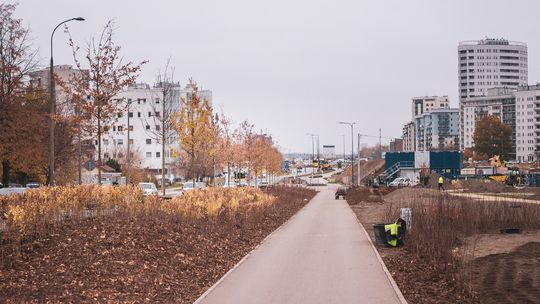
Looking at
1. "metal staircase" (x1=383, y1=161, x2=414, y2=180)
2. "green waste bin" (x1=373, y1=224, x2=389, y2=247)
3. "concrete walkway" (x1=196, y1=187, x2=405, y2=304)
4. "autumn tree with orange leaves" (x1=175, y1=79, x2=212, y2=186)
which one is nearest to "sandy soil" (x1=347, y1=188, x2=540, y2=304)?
"concrete walkway" (x1=196, y1=187, x2=405, y2=304)

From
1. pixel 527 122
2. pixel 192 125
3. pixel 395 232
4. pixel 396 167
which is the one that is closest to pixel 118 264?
pixel 395 232

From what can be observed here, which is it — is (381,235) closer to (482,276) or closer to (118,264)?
(482,276)

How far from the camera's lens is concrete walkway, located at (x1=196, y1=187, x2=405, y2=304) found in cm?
1185

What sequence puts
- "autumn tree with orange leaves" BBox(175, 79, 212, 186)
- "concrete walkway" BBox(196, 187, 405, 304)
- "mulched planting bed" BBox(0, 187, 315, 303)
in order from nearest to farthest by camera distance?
"mulched planting bed" BBox(0, 187, 315, 303), "concrete walkway" BBox(196, 187, 405, 304), "autumn tree with orange leaves" BBox(175, 79, 212, 186)

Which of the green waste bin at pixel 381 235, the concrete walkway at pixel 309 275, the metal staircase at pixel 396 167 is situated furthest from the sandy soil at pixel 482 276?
the metal staircase at pixel 396 167

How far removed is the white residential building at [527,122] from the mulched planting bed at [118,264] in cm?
16931

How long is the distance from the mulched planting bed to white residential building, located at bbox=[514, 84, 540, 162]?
555 feet

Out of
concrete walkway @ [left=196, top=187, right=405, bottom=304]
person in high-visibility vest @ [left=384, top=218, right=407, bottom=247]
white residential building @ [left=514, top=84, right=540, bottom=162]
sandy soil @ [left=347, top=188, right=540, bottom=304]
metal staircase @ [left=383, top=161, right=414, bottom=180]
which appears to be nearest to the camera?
sandy soil @ [left=347, top=188, right=540, bottom=304]

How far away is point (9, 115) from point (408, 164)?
70.0 metres

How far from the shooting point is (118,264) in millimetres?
12953

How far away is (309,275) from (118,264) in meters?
4.19

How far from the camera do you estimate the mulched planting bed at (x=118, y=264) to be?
10902 mm

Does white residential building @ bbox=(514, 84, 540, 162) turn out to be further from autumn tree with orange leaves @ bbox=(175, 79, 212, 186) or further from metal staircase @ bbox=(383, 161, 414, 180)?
autumn tree with orange leaves @ bbox=(175, 79, 212, 186)

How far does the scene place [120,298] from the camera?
11.1 meters
